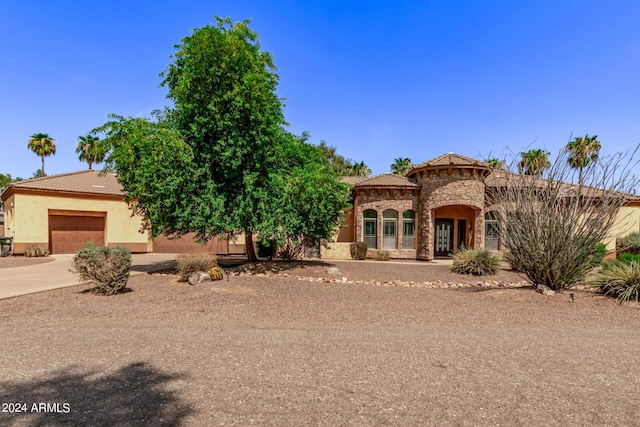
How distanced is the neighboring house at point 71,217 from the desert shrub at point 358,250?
377 inches

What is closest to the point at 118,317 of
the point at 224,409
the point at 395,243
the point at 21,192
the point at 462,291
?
the point at 224,409

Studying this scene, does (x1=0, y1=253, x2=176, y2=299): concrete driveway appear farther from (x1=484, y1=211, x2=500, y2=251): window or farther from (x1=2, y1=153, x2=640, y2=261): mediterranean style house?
(x1=484, y1=211, x2=500, y2=251): window

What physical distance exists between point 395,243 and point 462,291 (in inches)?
479

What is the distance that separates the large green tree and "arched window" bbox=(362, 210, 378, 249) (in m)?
9.93

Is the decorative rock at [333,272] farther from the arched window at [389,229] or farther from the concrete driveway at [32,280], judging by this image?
the arched window at [389,229]

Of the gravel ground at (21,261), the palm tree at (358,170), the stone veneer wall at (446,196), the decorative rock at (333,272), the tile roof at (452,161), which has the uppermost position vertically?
the palm tree at (358,170)

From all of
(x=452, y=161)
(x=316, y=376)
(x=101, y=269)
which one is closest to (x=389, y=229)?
(x=452, y=161)

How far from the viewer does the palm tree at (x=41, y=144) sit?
1623 inches

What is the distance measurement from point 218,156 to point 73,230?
17.1 meters

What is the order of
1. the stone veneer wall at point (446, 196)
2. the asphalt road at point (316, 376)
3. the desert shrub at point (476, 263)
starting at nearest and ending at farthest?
1. the asphalt road at point (316, 376)
2. the desert shrub at point (476, 263)
3. the stone veneer wall at point (446, 196)

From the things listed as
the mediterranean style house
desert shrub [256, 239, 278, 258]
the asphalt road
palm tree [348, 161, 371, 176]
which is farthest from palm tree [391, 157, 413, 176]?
the asphalt road

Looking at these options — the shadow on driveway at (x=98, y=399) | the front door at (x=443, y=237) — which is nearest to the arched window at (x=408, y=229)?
the front door at (x=443, y=237)

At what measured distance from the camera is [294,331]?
21.0 feet

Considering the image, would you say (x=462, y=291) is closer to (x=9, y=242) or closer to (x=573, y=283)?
(x=573, y=283)
